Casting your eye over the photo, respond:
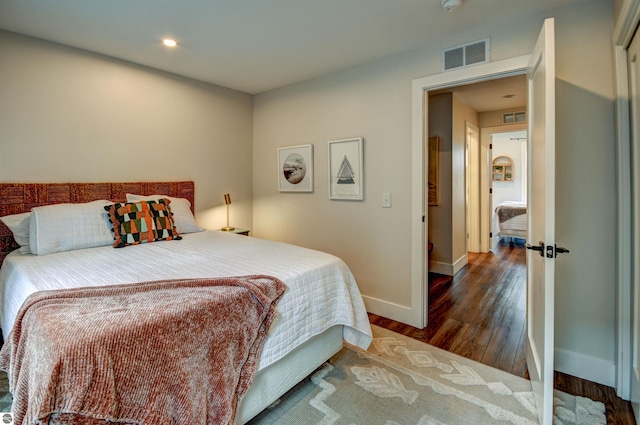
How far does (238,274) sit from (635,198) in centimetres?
222

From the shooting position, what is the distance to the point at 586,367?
2004mm

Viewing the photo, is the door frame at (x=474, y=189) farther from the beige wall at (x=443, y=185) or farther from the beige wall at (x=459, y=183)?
the beige wall at (x=443, y=185)

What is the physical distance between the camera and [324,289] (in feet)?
6.15

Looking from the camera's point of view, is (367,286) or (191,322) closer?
(191,322)

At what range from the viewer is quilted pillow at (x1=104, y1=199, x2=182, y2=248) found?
2.48 m

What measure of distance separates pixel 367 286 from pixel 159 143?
260 cm

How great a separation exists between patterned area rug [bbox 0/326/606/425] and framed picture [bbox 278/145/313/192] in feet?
6.45

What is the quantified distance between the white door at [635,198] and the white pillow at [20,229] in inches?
151

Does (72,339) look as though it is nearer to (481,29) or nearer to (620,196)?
(620,196)

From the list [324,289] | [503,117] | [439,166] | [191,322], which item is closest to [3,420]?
[191,322]

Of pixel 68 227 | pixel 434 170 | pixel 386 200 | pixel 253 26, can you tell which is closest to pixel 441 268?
pixel 434 170

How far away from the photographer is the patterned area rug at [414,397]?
1.68 metres

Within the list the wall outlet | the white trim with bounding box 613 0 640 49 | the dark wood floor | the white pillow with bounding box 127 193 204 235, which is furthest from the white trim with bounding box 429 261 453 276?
the white pillow with bounding box 127 193 204 235

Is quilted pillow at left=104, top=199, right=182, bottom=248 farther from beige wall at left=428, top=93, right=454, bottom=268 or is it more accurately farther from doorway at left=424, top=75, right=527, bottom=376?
beige wall at left=428, top=93, right=454, bottom=268
